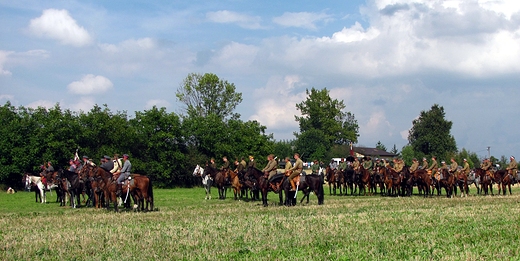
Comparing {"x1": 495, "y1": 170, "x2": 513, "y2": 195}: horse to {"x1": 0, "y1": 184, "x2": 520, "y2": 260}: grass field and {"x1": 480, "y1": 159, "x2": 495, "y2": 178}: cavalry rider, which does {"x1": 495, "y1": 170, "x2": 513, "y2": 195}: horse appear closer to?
{"x1": 480, "y1": 159, "x2": 495, "y2": 178}: cavalry rider

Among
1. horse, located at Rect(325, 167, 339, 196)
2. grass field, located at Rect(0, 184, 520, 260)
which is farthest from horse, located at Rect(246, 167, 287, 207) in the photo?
horse, located at Rect(325, 167, 339, 196)

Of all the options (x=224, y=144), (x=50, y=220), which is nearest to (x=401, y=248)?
(x=50, y=220)

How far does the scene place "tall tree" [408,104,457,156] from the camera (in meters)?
111

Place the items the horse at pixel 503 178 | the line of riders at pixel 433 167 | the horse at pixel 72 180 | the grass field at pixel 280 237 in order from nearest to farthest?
the grass field at pixel 280 237, the horse at pixel 72 180, the line of riders at pixel 433 167, the horse at pixel 503 178

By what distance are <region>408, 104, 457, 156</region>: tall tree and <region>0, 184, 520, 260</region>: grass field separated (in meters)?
94.2

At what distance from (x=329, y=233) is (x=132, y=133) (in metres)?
45.0

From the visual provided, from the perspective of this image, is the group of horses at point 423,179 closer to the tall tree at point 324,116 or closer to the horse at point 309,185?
the horse at point 309,185

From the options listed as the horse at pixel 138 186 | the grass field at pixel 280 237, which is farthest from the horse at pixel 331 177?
the grass field at pixel 280 237

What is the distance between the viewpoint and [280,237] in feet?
48.2

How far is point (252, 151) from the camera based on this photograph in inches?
2633

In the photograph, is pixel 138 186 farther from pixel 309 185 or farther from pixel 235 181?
pixel 235 181

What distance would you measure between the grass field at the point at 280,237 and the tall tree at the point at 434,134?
94185 millimetres

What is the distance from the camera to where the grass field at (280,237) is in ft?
40.5

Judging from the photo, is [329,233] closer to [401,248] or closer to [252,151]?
[401,248]
